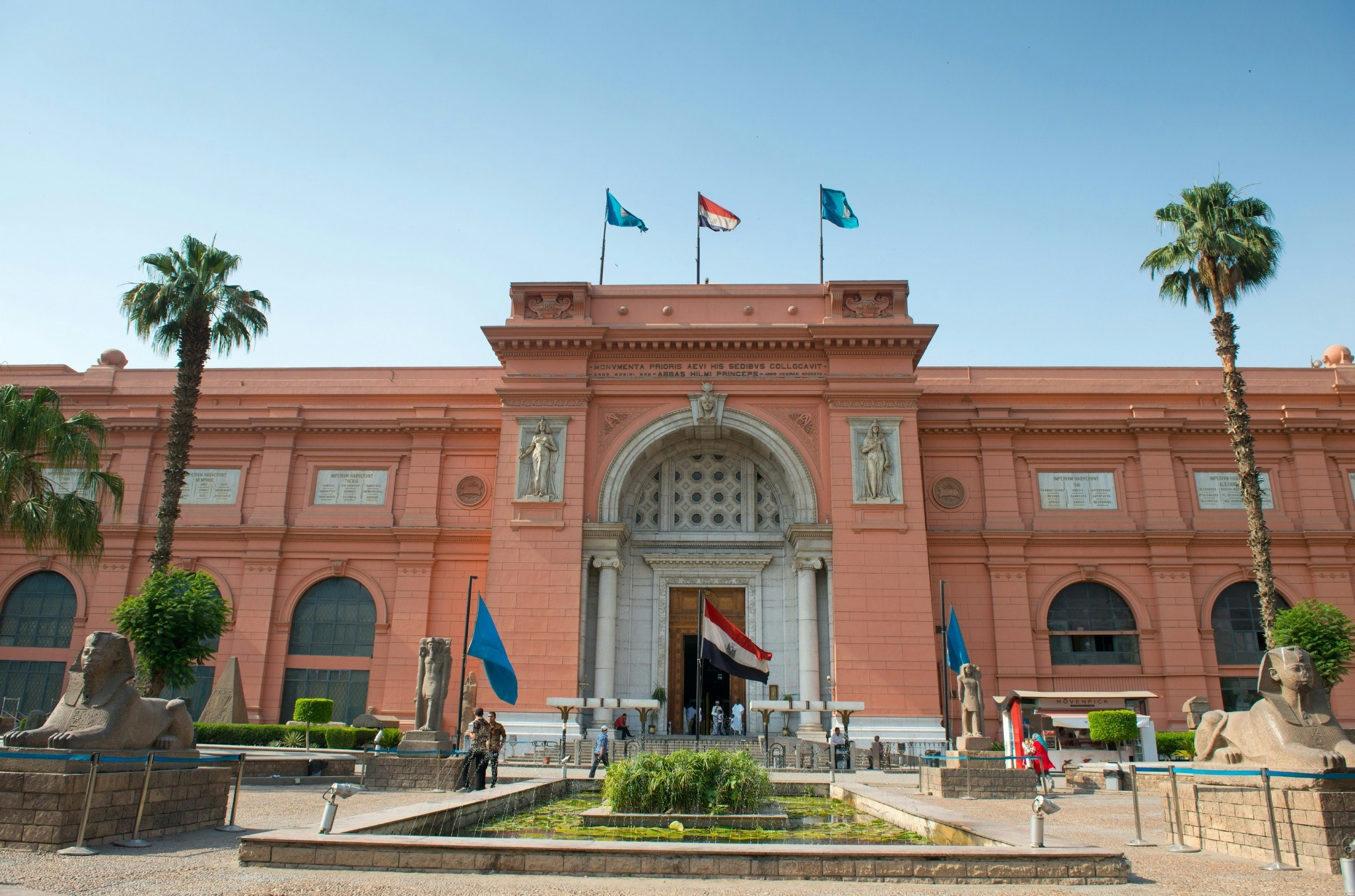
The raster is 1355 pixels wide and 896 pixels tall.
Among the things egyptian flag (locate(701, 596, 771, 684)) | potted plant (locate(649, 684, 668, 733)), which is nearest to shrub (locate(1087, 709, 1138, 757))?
egyptian flag (locate(701, 596, 771, 684))

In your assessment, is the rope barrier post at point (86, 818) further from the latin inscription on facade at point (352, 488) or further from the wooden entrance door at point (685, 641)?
the latin inscription on facade at point (352, 488)

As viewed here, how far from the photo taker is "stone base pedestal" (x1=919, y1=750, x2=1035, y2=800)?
50.0ft

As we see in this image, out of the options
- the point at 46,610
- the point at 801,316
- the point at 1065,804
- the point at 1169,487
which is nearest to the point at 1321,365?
the point at 1169,487

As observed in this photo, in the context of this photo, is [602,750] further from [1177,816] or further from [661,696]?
[1177,816]

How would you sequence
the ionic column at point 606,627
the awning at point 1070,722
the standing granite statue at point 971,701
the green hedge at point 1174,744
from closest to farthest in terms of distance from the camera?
1. the standing granite statue at point 971,701
2. the green hedge at point 1174,744
3. the awning at point 1070,722
4. the ionic column at point 606,627

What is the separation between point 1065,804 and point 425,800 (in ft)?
35.2

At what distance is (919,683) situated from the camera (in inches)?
902

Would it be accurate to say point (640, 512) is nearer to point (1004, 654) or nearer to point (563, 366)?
point (563, 366)

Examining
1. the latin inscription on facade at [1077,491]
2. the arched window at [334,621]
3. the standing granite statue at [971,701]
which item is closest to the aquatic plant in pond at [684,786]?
the standing granite statue at [971,701]

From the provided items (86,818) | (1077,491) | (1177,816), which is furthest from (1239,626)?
(86,818)

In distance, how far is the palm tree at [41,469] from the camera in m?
19.0

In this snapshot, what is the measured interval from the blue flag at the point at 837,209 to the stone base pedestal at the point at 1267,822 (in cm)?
2109

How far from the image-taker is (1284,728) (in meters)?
9.61

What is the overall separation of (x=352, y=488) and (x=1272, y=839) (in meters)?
24.9
